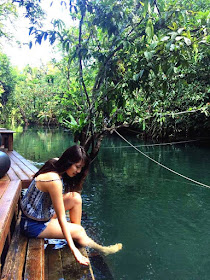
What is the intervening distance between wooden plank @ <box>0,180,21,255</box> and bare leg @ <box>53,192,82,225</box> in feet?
1.43

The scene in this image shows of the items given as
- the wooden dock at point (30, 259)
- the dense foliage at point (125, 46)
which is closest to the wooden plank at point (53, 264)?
the wooden dock at point (30, 259)

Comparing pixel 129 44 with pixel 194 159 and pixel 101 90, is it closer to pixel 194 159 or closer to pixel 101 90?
pixel 101 90

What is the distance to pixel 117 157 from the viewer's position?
1013 centimetres

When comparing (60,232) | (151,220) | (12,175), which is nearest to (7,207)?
(60,232)

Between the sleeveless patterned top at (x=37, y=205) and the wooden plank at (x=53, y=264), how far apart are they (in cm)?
34

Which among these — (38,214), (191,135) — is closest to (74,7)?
(38,214)

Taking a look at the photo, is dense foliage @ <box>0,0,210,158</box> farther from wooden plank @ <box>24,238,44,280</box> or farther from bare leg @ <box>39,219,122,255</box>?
wooden plank @ <box>24,238,44,280</box>

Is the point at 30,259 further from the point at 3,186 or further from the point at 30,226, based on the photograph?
the point at 3,186

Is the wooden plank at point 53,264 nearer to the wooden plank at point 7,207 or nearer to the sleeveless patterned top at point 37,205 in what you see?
the sleeveless patterned top at point 37,205

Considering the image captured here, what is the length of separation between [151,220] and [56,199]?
2.46 m

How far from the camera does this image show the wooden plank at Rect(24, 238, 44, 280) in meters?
1.75

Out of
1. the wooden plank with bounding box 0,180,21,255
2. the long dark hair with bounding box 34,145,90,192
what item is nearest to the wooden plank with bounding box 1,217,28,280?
the wooden plank with bounding box 0,180,21,255

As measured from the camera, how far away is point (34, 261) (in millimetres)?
1928

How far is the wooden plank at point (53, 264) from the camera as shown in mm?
2029
